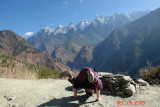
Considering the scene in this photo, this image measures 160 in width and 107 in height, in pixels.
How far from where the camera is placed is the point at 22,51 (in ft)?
476

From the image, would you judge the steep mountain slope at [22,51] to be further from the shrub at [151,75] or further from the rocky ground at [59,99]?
the rocky ground at [59,99]

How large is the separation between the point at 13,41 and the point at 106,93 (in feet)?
600

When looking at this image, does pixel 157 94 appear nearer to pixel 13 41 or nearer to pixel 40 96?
pixel 40 96

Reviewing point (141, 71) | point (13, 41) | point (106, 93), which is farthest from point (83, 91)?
point (13, 41)

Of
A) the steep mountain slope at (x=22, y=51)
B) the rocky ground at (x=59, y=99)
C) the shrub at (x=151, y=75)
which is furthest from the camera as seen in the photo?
the steep mountain slope at (x=22, y=51)

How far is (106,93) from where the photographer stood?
18.6 feet

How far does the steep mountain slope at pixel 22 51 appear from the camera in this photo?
131625 mm
